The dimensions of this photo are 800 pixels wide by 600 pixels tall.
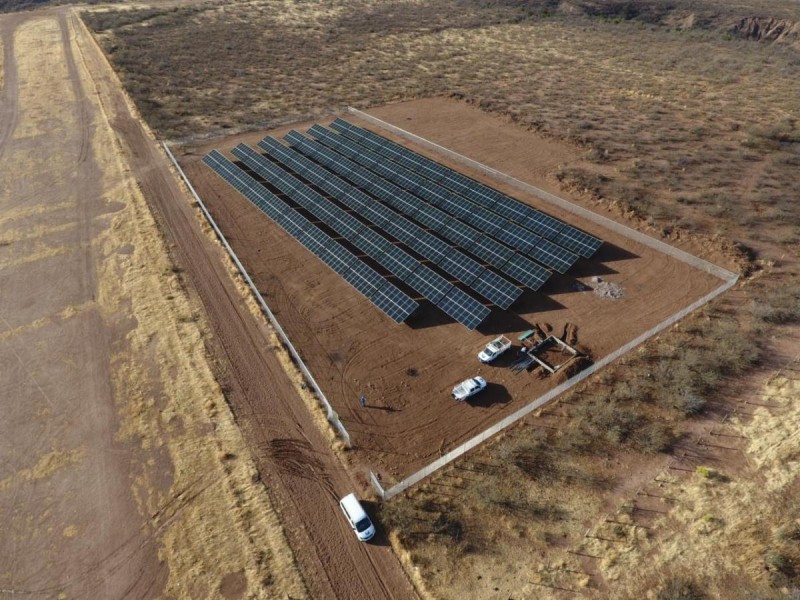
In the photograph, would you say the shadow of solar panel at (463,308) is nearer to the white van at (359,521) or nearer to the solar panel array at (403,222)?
the solar panel array at (403,222)

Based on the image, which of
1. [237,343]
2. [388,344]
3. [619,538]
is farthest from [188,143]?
[619,538]

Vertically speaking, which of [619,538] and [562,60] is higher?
[562,60]

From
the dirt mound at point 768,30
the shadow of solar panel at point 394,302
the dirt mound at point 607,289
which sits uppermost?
the dirt mound at point 768,30

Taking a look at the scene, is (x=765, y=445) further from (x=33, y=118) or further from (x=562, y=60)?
(x=33, y=118)

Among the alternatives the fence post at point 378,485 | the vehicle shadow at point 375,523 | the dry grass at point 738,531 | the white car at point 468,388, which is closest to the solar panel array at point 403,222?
the white car at point 468,388

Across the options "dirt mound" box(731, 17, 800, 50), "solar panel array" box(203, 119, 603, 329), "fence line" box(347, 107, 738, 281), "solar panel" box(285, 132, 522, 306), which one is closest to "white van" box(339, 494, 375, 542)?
"solar panel array" box(203, 119, 603, 329)

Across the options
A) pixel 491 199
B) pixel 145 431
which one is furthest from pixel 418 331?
pixel 145 431
